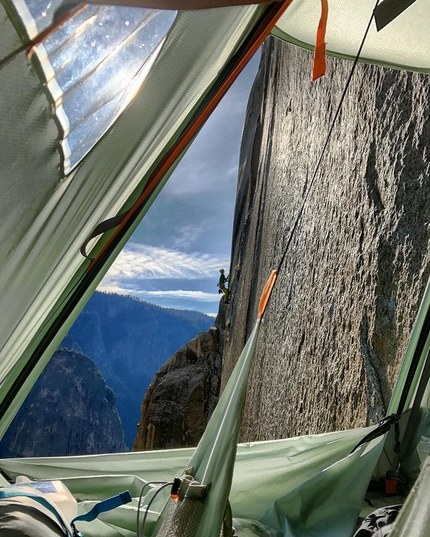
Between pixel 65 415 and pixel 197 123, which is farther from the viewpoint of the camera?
pixel 65 415

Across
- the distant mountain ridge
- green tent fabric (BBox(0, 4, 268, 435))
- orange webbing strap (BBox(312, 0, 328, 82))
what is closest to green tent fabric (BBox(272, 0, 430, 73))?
orange webbing strap (BBox(312, 0, 328, 82))

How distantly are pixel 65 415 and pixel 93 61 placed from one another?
1226 cm

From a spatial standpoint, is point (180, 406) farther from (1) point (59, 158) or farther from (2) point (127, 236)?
(1) point (59, 158)

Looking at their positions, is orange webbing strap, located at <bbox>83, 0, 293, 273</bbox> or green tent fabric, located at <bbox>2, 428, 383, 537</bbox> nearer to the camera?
orange webbing strap, located at <bbox>83, 0, 293, 273</bbox>

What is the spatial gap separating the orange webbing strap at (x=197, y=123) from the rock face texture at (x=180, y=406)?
20.6ft

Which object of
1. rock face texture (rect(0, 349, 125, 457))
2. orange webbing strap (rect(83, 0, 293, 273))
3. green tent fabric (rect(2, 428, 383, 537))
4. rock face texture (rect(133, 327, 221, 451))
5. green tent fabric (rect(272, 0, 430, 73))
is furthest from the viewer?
rock face texture (rect(0, 349, 125, 457))

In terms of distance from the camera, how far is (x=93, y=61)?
0.62 meters

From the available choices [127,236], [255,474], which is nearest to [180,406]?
[255,474]

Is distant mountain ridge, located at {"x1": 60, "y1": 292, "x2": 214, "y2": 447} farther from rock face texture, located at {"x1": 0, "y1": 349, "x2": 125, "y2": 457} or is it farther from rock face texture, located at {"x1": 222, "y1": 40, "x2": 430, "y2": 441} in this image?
rock face texture, located at {"x1": 222, "y1": 40, "x2": 430, "y2": 441}

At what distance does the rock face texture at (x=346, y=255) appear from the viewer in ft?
4.37

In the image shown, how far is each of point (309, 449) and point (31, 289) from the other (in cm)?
87

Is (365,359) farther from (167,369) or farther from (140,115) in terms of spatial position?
(167,369)

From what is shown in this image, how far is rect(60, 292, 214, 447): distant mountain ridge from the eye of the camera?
17.9 meters

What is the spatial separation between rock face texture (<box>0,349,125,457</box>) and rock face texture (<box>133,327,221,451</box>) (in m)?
5.06
